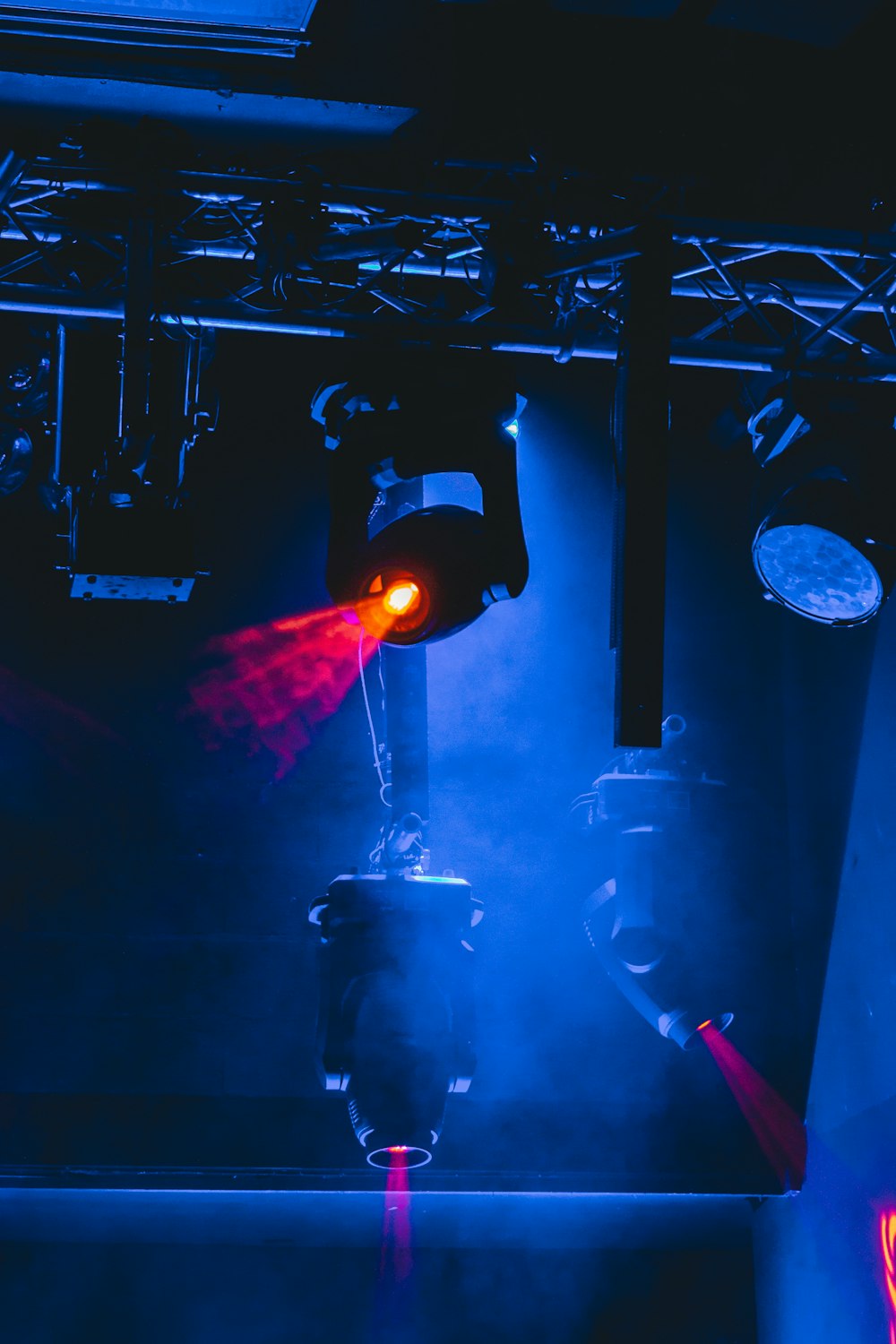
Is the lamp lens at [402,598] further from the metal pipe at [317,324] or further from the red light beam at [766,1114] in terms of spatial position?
the red light beam at [766,1114]

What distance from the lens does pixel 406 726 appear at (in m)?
2.52

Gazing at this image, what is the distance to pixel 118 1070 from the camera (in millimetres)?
3334

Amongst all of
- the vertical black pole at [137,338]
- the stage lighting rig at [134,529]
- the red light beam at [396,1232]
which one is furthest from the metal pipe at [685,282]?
the red light beam at [396,1232]

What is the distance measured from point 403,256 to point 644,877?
1627 millimetres

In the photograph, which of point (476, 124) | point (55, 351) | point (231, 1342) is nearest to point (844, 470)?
point (476, 124)

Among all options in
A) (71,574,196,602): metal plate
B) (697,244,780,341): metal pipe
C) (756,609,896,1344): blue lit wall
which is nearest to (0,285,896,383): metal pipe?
(697,244,780,341): metal pipe

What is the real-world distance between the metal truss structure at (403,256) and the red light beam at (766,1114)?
2.18 metres

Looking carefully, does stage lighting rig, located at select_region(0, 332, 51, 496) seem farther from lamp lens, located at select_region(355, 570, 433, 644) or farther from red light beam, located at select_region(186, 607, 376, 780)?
lamp lens, located at select_region(355, 570, 433, 644)

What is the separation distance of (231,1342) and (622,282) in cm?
318

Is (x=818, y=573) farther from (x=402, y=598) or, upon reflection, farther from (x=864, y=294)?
(x=402, y=598)

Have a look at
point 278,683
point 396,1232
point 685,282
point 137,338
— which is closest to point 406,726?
point 137,338

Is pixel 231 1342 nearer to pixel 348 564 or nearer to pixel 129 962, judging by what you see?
pixel 129 962

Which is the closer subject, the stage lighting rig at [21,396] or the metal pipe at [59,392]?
the metal pipe at [59,392]

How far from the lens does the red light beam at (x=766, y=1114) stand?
3.50 metres
